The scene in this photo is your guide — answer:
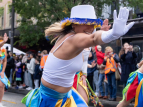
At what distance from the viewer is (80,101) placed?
288cm

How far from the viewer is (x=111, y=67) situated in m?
7.60

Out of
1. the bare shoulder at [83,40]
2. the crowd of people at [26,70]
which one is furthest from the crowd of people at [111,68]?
the bare shoulder at [83,40]

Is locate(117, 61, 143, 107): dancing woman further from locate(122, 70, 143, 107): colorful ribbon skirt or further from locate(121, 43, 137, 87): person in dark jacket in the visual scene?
locate(121, 43, 137, 87): person in dark jacket

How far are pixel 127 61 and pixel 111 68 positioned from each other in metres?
0.64

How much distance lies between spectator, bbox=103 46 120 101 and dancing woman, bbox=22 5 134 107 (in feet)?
15.7

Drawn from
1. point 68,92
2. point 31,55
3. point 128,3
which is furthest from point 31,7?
point 68,92

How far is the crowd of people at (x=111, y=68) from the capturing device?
23.5ft

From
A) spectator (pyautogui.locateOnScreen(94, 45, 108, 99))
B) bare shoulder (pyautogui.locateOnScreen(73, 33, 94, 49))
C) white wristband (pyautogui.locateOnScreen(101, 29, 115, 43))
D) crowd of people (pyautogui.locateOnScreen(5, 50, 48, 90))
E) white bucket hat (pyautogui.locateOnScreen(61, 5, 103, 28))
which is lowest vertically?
crowd of people (pyautogui.locateOnScreen(5, 50, 48, 90))

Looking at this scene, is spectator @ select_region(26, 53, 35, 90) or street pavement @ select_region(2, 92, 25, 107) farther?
spectator @ select_region(26, 53, 35, 90)

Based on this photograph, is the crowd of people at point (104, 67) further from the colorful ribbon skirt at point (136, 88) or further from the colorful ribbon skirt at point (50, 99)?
the colorful ribbon skirt at point (50, 99)

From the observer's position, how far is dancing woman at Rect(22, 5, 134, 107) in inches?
94.8

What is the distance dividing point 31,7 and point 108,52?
4809 millimetres

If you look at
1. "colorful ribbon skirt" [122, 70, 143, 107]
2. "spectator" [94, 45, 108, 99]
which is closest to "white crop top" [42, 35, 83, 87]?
"colorful ribbon skirt" [122, 70, 143, 107]

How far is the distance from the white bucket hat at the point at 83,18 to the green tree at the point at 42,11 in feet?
23.8
